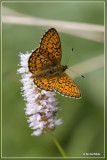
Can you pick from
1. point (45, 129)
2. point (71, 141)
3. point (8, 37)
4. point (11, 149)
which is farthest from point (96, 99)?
point (8, 37)

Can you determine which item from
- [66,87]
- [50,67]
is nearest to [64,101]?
[50,67]

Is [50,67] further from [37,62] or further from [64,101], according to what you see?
[64,101]

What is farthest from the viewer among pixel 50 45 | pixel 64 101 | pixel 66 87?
pixel 64 101

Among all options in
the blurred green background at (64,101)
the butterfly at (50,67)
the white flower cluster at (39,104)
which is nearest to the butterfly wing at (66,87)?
the butterfly at (50,67)

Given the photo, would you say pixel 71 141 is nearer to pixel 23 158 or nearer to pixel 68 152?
pixel 68 152

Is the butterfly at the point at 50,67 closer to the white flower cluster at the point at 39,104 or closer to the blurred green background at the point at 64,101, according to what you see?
the white flower cluster at the point at 39,104

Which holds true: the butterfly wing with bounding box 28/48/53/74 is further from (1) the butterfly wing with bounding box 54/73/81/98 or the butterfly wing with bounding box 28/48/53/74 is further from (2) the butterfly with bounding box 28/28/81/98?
(1) the butterfly wing with bounding box 54/73/81/98
